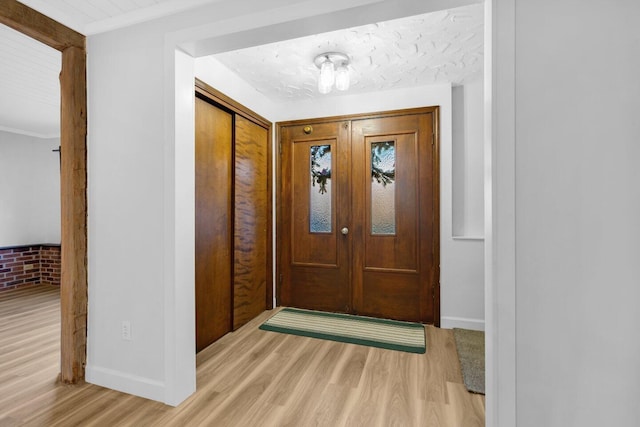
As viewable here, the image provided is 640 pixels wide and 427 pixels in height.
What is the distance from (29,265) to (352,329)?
4887 millimetres

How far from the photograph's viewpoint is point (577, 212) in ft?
3.76

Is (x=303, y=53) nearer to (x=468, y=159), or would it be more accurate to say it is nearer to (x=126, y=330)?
(x=468, y=159)

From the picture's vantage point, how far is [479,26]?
1984 millimetres

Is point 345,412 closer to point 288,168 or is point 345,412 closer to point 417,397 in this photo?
point 417,397

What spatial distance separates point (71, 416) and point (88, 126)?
5.54 feet

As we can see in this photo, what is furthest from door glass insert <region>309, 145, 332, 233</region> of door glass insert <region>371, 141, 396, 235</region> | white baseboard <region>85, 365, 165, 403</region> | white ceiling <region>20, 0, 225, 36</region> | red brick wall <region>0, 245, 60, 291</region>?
red brick wall <region>0, 245, 60, 291</region>

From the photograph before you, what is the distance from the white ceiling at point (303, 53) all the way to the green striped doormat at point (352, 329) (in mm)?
2304

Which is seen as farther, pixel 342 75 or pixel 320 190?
pixel 320 190

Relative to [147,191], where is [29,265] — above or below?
below

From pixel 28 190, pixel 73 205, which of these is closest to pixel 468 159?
pixel 73 205

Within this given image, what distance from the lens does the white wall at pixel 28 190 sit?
4.32 m

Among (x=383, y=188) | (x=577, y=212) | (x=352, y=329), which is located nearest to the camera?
(x=577, y=212)

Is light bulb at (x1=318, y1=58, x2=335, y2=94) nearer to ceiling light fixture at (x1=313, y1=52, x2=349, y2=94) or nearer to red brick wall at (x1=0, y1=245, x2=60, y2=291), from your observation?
ceiling light fixture at (x1=313, y1=52, x2=349, y2=94)

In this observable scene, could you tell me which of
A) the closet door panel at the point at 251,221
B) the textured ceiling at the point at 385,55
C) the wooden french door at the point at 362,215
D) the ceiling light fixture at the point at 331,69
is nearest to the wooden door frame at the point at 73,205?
the textured ceiling at the point at 385,55
